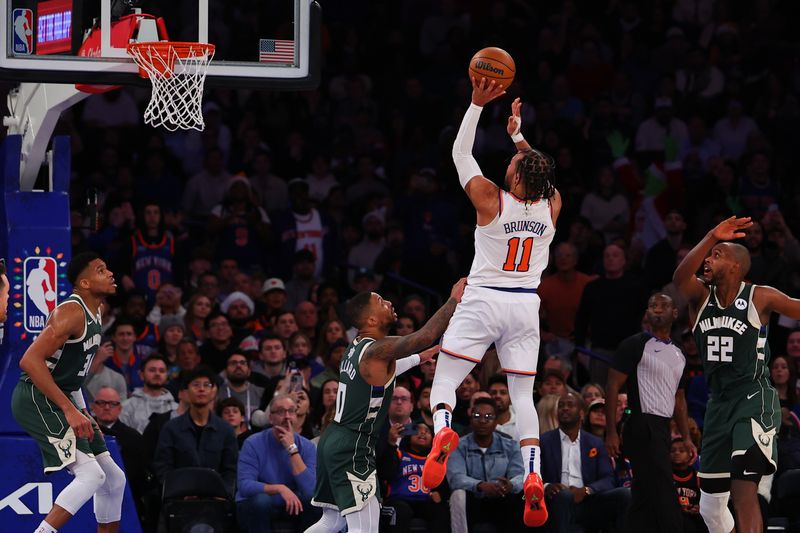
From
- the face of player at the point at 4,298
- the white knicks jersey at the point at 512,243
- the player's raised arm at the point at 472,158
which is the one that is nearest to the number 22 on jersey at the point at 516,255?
the white knicks jersey at the point at 512,243

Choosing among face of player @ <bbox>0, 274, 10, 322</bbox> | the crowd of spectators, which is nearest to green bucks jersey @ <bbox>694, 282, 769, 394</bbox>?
the crowd of spectators

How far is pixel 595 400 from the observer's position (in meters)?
14.2

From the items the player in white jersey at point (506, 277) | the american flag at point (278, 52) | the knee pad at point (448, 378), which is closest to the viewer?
the player in white jersey at point (506, 277)

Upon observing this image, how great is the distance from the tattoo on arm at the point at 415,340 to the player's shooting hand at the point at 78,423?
2.06m

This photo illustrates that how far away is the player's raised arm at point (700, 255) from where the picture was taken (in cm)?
1098

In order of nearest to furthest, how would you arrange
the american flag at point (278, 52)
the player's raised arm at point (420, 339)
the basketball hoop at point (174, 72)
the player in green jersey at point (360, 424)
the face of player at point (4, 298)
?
the player's raised arm at point (420, 339) < the player in green jersey at point (360, 424) < the basketball hoop at point (174, 72) < the american flag at point (278, 52) < the face of player at point (4, 298)

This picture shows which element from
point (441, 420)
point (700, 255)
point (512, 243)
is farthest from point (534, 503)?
point (700, 255)

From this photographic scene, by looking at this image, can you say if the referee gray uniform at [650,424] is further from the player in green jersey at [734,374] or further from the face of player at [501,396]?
the face of player at [501,396]

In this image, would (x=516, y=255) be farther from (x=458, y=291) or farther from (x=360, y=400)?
(x=360, y=400)

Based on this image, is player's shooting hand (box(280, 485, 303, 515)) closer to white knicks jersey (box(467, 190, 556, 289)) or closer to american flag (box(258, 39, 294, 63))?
white knicks jersey (box(467, 190, 556, 289))

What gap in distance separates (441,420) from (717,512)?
2.80 metres

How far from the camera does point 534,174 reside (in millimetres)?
10055

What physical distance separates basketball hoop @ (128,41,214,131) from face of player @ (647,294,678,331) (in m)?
4.12

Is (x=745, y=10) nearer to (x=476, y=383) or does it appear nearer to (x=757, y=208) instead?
(x=757, y=208)
